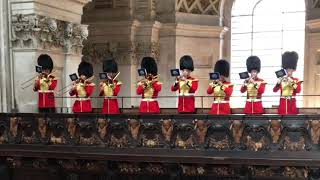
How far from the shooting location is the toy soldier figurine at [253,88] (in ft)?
33.0

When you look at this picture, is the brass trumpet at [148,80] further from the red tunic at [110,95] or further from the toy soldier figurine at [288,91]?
the toy soldier figurine at [288,91]

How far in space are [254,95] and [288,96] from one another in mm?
732

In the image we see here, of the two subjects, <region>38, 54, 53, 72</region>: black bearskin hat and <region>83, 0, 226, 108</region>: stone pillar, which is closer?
<region>38, 54, 53, 72</region>: black bearskin hat

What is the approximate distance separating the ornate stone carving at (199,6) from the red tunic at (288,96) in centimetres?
902

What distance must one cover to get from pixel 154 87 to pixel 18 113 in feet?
10.6

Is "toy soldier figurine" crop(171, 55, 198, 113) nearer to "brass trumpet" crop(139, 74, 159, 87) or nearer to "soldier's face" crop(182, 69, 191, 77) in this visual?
"soldier's face" crop(182, 69, 191, 77)

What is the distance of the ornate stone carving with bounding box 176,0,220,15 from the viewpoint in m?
18.3

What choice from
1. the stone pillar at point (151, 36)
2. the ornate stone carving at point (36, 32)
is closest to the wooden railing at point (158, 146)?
the ornate stone carving at point (36, 32)

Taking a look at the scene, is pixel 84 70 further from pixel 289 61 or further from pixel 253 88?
pixel 289 61

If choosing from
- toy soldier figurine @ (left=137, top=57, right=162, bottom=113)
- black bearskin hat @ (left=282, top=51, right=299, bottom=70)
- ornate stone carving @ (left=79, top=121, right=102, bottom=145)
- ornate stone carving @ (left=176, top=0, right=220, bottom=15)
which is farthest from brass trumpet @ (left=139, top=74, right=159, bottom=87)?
ornate stone carving @ (left=176, top=0, right=220, bottom=15)

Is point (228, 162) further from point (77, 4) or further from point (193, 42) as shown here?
point (193, 42)

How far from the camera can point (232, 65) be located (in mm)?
20953

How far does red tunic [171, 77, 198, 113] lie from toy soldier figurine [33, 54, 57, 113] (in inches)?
123

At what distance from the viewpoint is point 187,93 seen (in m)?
10.5
